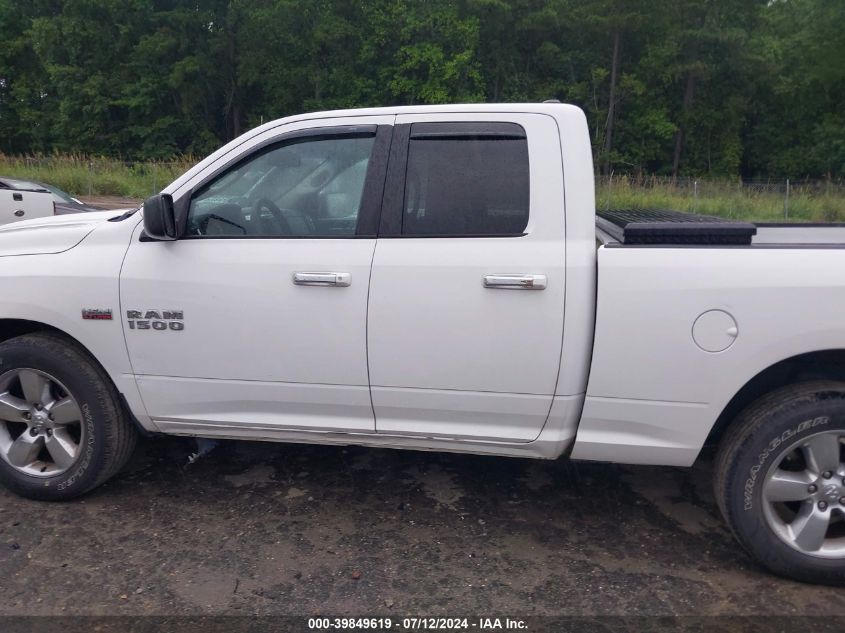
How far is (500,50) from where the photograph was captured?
162ft

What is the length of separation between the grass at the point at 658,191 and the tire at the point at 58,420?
18.2 metres

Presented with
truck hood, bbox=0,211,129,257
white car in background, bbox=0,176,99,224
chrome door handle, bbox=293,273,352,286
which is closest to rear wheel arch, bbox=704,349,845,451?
chrome door handle, bbox=293,273,352,286

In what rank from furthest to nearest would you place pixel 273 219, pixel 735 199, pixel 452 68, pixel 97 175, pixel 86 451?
pixel 452 68, pixel 97 175, pixel 735 199, pixel 86 451, pixel 273 219

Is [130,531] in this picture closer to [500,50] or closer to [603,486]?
[603,486]

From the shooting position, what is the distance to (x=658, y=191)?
24.8m

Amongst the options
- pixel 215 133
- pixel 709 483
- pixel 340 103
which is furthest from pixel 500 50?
pixel 709 483

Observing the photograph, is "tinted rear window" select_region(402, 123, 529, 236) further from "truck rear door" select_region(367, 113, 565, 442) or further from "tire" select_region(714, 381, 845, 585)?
"tire" select_region(714, 381, 845, 585)

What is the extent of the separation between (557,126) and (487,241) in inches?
23.7

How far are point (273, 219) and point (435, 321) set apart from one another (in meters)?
0.96

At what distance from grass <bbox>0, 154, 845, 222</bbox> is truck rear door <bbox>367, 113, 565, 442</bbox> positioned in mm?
17791

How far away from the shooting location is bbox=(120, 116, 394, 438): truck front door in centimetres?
339

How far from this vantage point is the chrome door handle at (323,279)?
10.9ft

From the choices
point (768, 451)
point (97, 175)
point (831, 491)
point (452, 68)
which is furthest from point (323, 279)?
point (452, 68)

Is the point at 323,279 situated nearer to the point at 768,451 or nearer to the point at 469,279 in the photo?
the point at 469,279
